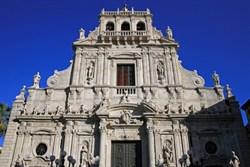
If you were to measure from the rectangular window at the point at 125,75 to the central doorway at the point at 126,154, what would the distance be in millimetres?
4593

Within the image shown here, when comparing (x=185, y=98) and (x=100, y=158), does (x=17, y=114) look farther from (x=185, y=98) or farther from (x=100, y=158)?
(x=185, y=98)

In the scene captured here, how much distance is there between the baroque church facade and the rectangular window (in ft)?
0.25

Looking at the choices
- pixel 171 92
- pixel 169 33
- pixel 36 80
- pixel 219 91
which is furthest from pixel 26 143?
pixel 169 33

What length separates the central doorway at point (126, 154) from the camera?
15.5 m

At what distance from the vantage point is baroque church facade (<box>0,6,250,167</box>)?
1544 centimetres

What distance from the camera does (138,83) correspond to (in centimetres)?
1833

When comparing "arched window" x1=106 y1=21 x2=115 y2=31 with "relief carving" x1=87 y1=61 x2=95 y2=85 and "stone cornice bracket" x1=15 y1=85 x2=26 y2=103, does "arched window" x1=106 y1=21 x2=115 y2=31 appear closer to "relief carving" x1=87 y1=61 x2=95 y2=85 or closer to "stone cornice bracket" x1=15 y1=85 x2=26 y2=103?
"relief carving" x1=87 y1=61 x2=95 y2=85

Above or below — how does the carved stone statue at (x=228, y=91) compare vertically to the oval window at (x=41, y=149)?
above

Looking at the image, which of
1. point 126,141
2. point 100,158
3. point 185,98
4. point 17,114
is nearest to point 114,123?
point 126,141

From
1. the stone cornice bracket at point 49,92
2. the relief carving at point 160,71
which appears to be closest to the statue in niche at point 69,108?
the stone cornice bracket at point 49,92

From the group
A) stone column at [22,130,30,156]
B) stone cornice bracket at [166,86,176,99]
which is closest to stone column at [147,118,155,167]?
stone cornice bracket at [166,86,176,99]

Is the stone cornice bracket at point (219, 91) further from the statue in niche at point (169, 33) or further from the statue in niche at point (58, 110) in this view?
the statue in niche at point (58, 110)

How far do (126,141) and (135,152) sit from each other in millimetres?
899

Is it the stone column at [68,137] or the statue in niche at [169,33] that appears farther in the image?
the statue in niche at [169,33]
